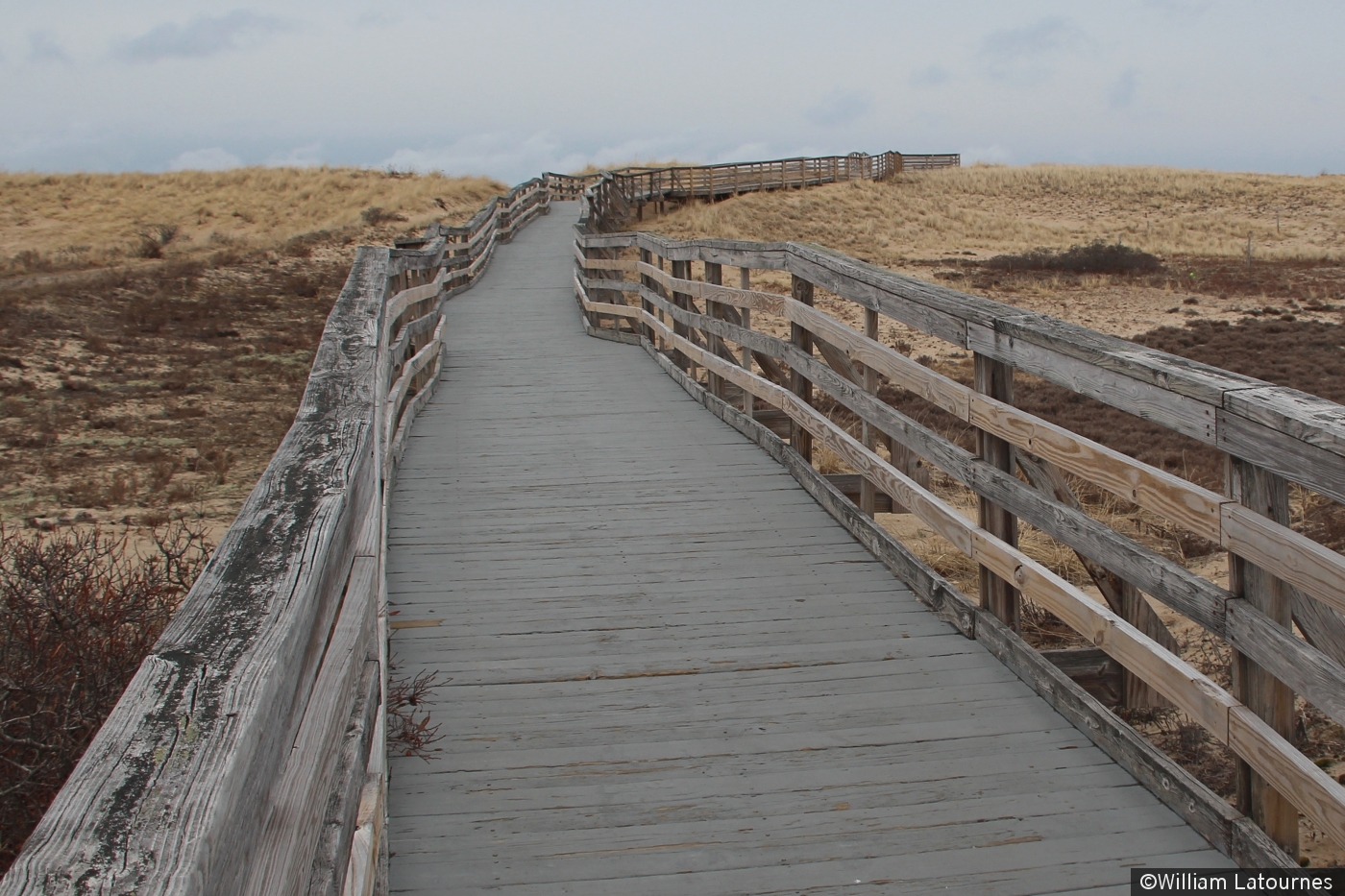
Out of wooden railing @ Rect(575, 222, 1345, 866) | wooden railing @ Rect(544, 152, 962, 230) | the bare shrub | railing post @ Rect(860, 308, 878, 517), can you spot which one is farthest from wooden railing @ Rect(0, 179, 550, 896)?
wooden railing @ Rect(544, 152, 962, 230)

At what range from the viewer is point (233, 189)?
41.7m

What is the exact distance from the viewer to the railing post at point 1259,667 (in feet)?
9.24

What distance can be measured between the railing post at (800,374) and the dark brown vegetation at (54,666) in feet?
12.0

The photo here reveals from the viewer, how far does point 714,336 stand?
9.02 m

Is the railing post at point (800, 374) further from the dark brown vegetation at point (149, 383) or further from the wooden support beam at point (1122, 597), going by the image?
the dark brown vegetation at point (149, 383)

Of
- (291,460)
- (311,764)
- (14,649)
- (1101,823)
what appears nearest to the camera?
(311,764)

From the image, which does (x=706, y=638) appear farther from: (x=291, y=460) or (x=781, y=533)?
(x=291, y=460)

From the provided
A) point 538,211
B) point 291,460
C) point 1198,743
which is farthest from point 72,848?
point 538,211

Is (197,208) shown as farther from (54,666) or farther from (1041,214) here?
(54,666)

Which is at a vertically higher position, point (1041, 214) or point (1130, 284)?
point (1041, 214)

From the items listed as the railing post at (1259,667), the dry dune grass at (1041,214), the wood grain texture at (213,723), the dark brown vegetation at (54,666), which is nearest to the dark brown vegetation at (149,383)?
the dark brown vegetation at (54,666)

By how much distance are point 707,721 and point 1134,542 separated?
1.50 meters

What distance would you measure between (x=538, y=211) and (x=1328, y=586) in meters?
36.8

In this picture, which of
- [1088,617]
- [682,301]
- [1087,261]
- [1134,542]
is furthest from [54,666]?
[1087,261]
